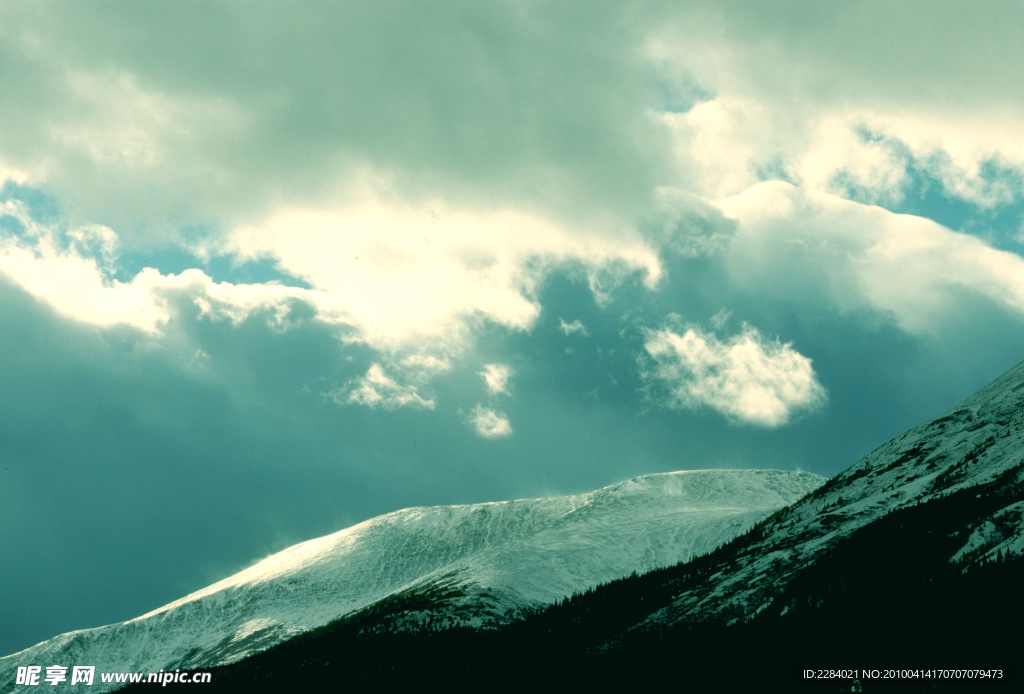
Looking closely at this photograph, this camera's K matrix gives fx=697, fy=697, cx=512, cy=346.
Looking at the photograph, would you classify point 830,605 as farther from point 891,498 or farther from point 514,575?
point 514,575

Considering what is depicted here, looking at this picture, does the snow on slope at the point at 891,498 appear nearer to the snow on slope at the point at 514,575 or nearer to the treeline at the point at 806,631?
the treeline at the point at 806,631

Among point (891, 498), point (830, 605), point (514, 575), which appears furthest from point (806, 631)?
point (514, 575)

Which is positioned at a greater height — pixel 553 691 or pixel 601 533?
pixel 601 533

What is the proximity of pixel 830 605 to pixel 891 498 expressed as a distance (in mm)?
22899

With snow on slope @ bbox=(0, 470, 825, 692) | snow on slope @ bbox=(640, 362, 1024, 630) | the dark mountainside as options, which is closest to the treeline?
the dark mountainside

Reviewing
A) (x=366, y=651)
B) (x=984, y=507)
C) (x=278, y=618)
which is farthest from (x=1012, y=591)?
(x=278, y=618)

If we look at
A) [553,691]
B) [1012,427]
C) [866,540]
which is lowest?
[553,691]

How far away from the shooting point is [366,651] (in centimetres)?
7100

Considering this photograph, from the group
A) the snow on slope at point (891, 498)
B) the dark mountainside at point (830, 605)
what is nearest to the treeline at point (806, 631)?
the dark mountainside at point (830, 605)

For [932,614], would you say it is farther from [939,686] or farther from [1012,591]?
[939,686]

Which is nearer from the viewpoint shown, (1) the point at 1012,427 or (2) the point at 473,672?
(2) the point at 473,672

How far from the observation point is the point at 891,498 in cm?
5122

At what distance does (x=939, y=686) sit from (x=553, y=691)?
18478 millimetres

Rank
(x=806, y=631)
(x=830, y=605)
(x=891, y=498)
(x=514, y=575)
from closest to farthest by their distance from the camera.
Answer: (x=806, y=631)
(x=830, y=605)
(x=891, y=498)
(x=514, y=575)
